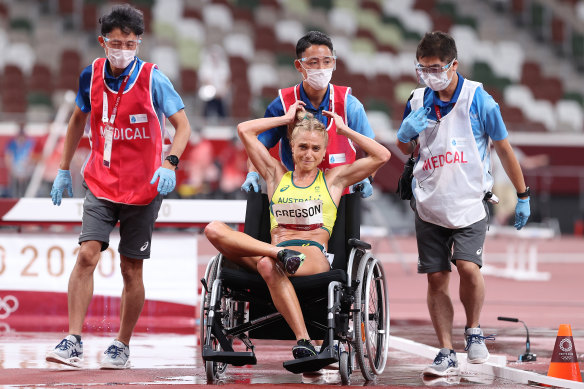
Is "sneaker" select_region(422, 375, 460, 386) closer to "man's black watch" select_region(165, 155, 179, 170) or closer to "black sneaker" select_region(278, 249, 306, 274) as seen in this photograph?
"black sneaker" select_region(278, 249, 306, 274)

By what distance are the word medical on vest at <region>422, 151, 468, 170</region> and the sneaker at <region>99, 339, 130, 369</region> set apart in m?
2.10

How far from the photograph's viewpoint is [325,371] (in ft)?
20.0

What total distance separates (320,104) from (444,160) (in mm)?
821

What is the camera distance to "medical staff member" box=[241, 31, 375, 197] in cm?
611

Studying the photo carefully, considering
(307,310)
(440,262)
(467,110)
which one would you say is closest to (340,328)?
(307,310)

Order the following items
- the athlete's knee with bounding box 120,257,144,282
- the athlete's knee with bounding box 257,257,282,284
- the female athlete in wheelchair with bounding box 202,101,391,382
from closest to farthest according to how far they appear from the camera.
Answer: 1. the athlete's knee with bounding box 257,257,282,284
2. the female athlete in wheelchair with bounding box 202,101,391,382
3. the athlete's knee with bounding box 120,257,144,282

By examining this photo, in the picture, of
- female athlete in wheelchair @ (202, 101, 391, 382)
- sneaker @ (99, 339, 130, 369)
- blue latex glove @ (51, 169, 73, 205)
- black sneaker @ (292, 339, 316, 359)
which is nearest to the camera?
black sneaker @ (292, 339, 316, 359)

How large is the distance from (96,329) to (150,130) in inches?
104

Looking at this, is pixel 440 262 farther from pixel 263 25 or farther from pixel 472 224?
pixel 263 25

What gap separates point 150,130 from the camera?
6262 mm

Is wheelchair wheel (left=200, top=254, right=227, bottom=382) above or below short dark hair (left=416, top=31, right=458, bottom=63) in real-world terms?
below

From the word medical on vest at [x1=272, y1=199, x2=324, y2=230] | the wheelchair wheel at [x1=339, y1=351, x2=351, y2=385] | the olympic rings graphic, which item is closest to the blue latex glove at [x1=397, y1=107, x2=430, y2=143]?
the word medical on vest at [x1=272, y1=199, x2=324, y2=230]

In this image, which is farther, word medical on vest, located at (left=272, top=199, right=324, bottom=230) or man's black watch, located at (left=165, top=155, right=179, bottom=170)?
man's black watch, located at (left=165, top=155, right=179, bottom=170)

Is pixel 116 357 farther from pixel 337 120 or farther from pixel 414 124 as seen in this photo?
pixel 414 124
